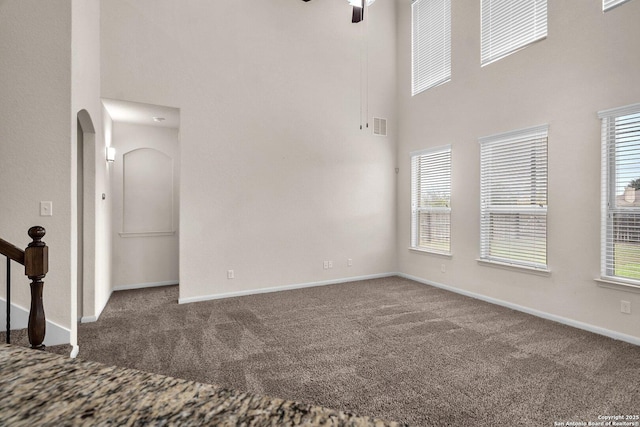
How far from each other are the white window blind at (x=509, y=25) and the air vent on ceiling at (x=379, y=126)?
6.17ft

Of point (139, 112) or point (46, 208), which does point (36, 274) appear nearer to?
point (46, 208)

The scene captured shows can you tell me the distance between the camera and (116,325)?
3689 mm

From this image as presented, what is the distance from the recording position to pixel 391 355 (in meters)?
2.93

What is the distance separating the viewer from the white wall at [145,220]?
17.1 ft

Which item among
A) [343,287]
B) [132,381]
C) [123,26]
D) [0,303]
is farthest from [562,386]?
[123,26]

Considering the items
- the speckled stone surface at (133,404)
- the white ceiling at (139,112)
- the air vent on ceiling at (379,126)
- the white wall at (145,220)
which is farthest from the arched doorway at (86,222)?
the air vent on ceiling at (379,126)

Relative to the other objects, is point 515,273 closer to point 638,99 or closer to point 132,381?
point 638,99

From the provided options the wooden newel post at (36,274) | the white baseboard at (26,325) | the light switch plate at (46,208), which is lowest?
the white baseboard at (26,325)

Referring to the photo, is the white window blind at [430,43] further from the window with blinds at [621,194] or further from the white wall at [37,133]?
the white wall at [37,133]

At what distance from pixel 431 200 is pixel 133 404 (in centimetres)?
551

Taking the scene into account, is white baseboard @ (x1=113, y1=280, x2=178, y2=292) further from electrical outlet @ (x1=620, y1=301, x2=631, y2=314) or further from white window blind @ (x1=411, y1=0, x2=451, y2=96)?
electrical outlet @ (x1=620, y1=301, x2=631, y2=314)

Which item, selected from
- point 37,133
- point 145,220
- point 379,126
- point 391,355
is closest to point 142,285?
point 145,220

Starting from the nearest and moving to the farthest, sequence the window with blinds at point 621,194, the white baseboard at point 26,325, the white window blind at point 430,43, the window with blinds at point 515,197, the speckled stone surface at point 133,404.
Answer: the speckled stone surface at point 133,404
the white baseboard at point 26,325
the window with blinds at point 621,194
the window with blinds at point 515,197
the white window blind at point 430,43

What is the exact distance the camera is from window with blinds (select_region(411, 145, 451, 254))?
5242mm
